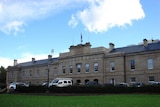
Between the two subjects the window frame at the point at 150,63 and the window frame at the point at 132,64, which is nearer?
the window frame at the point at 150,63

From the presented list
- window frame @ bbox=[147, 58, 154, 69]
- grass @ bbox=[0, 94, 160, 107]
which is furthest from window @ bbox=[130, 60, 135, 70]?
grass @ bbox=[0, 94, 160, 107]

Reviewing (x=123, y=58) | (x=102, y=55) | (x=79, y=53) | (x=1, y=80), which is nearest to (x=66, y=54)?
(x=79, y=53)

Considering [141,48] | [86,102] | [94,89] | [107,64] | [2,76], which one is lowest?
[86,102]

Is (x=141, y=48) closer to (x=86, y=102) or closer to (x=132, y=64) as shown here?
(x=132, y=64)

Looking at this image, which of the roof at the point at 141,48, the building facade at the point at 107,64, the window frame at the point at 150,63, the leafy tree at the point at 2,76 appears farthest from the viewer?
the leafy tree at the point at 2,76

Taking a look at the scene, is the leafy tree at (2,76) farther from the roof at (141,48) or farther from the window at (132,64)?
the window at (132,64)

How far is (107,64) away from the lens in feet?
212

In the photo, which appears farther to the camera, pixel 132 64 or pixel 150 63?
pixel 132 64

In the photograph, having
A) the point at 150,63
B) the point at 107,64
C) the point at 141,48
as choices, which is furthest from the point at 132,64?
the point at 107,64

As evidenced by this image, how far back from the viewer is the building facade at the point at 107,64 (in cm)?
5759

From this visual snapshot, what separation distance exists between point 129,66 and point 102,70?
23.2ft

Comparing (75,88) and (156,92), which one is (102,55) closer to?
(75,88)

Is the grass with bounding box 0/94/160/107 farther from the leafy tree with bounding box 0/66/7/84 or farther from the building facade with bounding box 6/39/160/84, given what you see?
the leafy tree with bounding box 0/66/7/84

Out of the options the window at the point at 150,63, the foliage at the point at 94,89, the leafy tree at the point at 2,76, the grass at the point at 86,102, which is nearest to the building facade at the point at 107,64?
the window at the point at 150,63
